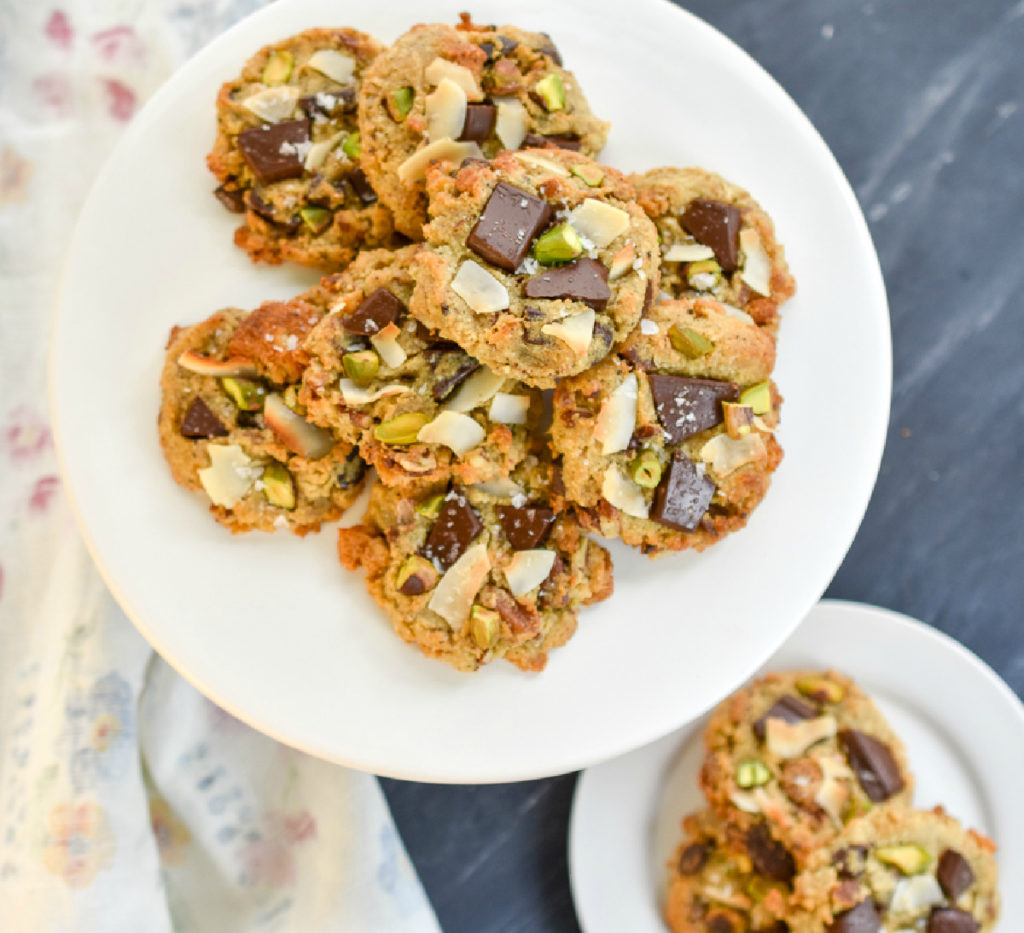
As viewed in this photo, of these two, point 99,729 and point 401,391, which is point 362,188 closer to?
point 401,391

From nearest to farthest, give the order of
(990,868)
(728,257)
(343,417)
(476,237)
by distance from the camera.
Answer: (476,237) < (343,417) < (728,257) < (990,868)

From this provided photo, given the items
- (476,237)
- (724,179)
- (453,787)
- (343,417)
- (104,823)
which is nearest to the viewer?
(476,237)

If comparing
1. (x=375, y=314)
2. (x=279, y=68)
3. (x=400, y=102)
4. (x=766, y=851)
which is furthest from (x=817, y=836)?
(x=279, y=68)

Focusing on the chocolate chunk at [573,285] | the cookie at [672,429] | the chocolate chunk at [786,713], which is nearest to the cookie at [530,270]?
the chocolate chunk at [573,285]

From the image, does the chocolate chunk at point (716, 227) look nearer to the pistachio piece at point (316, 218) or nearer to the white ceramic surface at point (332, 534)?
the white ceramic surface at point (332, 534)

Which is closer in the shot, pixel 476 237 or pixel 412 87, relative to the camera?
pixel 476 237

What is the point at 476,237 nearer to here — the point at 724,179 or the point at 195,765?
the point at 724,179

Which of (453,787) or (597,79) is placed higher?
(597,79)

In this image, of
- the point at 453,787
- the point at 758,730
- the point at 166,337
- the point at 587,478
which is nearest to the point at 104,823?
the point at 453,787

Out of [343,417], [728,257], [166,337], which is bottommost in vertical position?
[166,337]
